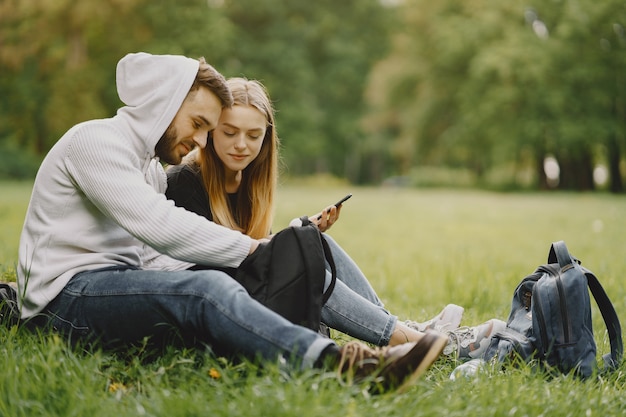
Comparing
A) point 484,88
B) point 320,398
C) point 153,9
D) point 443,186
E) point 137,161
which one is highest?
point 153,9

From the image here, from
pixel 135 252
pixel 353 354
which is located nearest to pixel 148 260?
pixel 135 252

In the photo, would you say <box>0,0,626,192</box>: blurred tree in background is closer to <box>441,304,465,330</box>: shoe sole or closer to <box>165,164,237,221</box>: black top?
<box>165,164,237,221</box>: black top

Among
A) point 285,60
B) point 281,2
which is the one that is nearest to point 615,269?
point 285,60

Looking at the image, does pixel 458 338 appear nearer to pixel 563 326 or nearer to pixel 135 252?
pixel 563 326

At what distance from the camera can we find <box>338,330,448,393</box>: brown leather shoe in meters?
2.26

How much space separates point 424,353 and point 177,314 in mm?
920

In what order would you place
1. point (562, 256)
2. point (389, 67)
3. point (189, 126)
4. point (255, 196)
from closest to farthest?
point (189, 126) < point (562, 256) < point (255, 196) < point (389, 67)

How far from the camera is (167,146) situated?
2875mm

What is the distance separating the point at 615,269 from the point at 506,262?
1072mm

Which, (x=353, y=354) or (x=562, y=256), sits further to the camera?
(x=562, y=256)

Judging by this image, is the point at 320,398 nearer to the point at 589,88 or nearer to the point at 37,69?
the point at 589,88

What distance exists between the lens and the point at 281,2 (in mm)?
35500

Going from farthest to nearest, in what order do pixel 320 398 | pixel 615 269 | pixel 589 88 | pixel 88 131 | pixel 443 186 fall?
pixel 443 186 < pixel 589 88 < pixel 615 269 < pixel 88 131 < pixel 320 398

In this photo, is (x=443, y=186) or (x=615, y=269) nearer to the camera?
(x=615, y=269)
